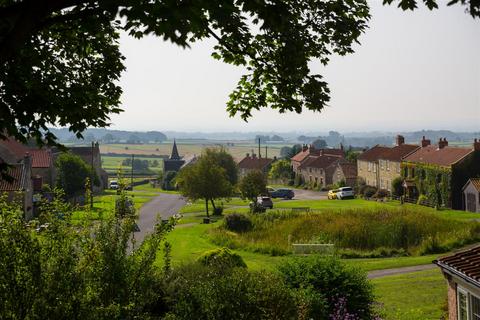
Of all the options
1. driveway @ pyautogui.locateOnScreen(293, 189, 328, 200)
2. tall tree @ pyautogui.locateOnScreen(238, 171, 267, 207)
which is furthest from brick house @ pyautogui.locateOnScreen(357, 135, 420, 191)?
tall tree @ pyautogui.locateOnScreen(238, 171, 267, 207)

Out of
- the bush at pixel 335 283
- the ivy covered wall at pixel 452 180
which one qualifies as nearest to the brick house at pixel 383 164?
the ivy covered wall at pixel 452 180

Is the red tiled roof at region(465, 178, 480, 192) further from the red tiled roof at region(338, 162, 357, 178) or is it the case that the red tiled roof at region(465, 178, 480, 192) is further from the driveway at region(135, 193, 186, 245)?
the driveway at region(135, 193, 186, 245)

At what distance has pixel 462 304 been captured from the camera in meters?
14.8

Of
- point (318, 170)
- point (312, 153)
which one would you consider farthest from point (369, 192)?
point (312, 153)

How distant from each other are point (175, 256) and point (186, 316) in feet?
69.0

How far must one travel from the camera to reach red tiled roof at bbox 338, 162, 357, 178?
8400 cm

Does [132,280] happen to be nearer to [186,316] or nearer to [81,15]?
[186,316]

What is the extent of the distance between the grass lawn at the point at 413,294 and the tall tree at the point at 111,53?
10975mm

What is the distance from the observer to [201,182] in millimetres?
53844

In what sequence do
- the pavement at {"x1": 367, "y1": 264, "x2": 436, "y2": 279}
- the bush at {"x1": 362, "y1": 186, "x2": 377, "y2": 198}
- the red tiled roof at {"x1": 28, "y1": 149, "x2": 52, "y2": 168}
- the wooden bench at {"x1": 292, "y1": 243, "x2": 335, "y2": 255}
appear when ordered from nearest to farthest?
the pavement at {"x1": 367, "y1": 264, "x2": 436, "y2": 279} → the wooden bench at {"x1": 292, "y1": 243, "x2": 335, "y2": 255} → the red tiled roof at {"x1": 28, "y1": 149, "x2": 52, "y2": 168} → the bush at {"x1": 362, "y1": 186, "x2": 377, "y2": 198}

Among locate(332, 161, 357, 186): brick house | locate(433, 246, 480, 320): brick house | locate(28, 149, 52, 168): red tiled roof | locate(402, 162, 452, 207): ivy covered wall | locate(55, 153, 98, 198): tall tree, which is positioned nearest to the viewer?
locate(433, 246, 480, 320): brick house

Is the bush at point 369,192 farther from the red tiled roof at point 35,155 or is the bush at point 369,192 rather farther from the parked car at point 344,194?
the red tiled roof at point 35,155

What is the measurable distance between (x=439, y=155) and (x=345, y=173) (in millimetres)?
23649

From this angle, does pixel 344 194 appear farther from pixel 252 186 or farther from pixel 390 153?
pixel 252 186
